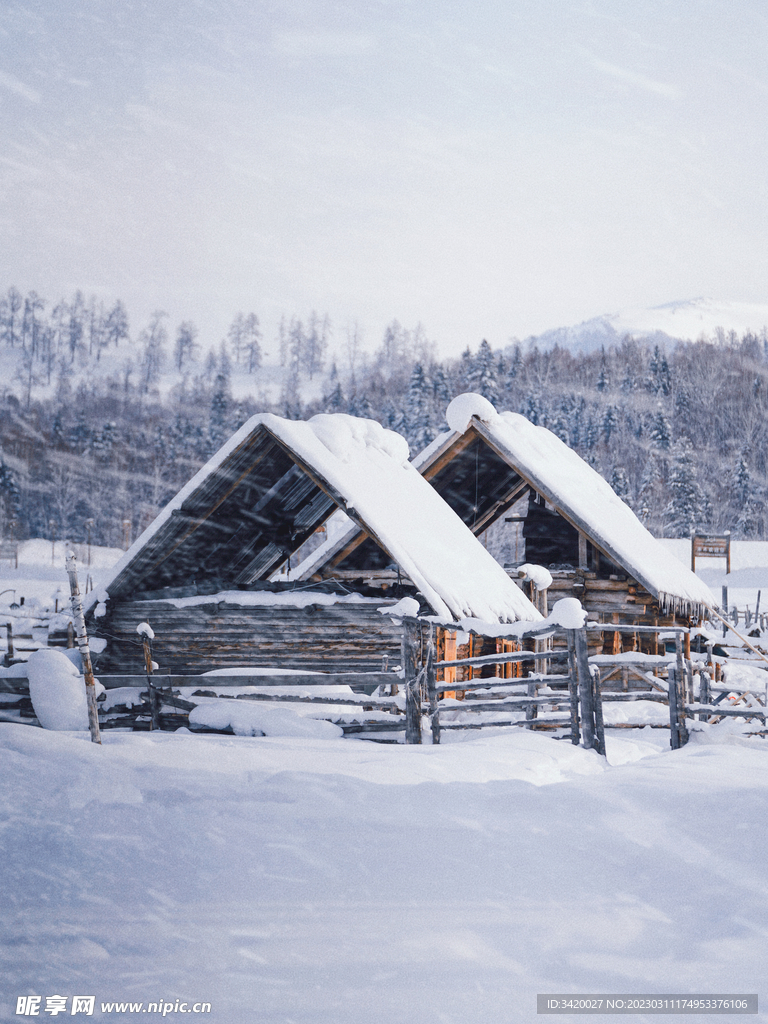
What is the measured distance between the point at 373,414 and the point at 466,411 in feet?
278

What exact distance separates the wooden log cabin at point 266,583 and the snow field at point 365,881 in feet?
16.4

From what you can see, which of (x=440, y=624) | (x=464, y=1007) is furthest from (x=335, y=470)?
(x=464, y=1007)

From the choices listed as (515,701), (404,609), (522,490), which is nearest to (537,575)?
(522,490)

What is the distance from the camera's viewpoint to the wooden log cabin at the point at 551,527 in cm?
1630

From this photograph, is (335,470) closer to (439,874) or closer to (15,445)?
(439,874)

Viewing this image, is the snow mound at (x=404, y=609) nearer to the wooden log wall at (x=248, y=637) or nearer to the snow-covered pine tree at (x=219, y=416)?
the wooden log wall at (x=248, y=637)

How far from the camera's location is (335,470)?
38.7 ft

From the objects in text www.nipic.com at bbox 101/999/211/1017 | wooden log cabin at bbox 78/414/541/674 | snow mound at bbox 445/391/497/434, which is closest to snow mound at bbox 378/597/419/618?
wooden log cabin at bbox 78/414/541/674

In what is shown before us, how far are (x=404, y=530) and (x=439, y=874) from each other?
7.51 meters

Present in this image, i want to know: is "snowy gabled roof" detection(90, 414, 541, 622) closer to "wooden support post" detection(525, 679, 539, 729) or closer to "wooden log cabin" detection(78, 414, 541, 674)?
"wooden log cabin" detection(78, 414, 541, 674)

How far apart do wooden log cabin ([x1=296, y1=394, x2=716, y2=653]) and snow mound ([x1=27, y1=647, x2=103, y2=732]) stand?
17.2 feet

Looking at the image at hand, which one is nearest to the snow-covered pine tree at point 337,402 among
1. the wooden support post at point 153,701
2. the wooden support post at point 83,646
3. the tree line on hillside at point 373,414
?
the tree line on hillside at point 373,414

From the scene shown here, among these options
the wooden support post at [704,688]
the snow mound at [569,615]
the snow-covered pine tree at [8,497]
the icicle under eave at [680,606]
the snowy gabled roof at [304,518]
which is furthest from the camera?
the snow-covered pine tree at [8,497]

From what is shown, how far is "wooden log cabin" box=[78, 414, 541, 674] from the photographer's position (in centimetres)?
1203
